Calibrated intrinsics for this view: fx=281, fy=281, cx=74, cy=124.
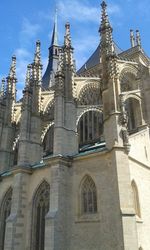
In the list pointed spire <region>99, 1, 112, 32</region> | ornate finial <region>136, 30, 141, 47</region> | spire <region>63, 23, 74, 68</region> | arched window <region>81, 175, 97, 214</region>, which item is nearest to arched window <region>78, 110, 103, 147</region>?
spire <region>63, 23, 74, 68</region>

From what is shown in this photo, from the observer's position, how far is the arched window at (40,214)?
14.6 meters

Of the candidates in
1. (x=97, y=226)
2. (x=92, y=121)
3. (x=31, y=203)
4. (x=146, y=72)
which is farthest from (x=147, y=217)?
(x=146, y=72)

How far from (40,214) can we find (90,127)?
6970mm

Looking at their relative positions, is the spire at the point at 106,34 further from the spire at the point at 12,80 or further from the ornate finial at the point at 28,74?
the spire at the point at 12,80

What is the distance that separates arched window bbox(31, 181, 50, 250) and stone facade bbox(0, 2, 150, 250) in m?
0.05

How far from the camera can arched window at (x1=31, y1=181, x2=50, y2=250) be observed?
14.6m

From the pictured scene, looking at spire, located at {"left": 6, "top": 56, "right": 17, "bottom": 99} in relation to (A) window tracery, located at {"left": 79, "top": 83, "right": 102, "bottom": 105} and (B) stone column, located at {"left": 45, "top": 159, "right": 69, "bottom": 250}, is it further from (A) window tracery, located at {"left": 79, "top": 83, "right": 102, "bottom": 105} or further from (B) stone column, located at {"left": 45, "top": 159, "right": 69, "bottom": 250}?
(B) stone column, located at {"left": 45, "top": 159, "right": 69, "bottom": 250}

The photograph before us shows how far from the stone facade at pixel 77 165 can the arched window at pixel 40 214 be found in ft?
0.16

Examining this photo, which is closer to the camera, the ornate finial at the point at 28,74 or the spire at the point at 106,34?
the spire at the point at 106,34

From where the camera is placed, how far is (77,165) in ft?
47.1

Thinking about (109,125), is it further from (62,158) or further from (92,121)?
(92,121)

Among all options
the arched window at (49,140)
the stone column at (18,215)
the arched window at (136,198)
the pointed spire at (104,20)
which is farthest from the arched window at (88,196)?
the pointed spire at (104,20)

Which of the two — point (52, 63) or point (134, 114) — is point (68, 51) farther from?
point (52, 63)

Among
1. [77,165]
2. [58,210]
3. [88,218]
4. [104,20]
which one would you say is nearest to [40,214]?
[58,210]
